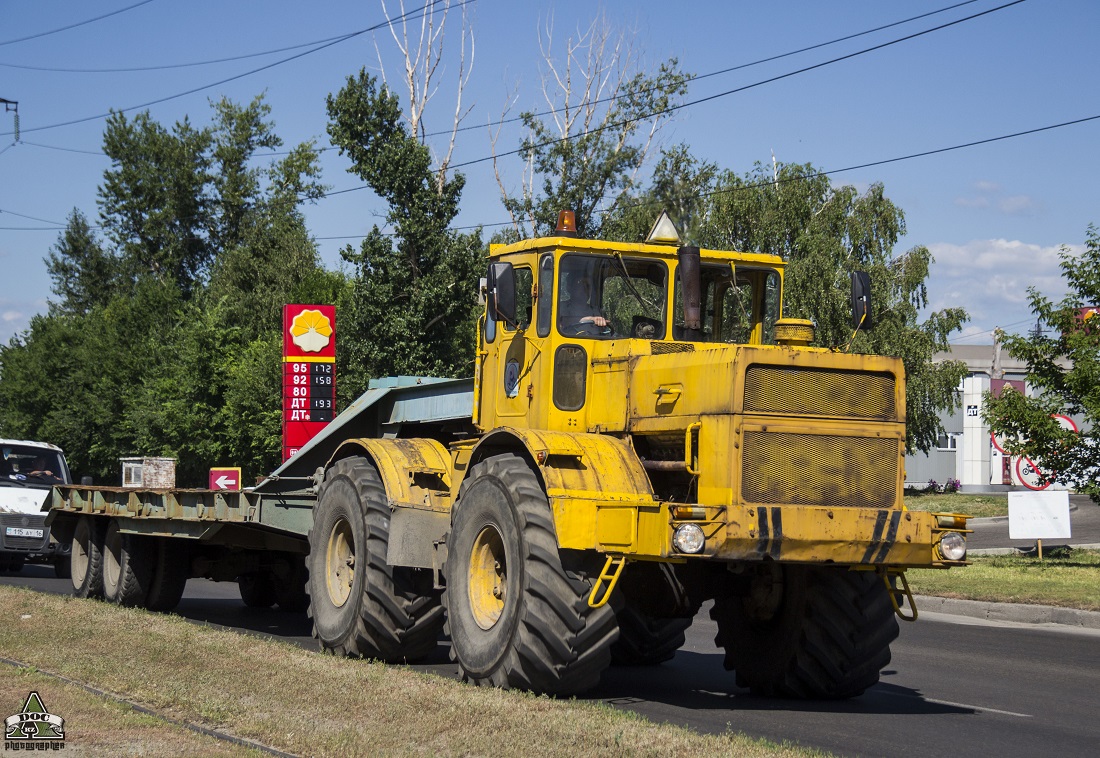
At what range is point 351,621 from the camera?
1160cm

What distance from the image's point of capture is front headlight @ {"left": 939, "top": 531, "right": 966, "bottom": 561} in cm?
922

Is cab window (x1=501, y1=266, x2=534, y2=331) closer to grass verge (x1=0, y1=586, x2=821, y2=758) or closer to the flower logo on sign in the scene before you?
grass verge (x1=0, y1=586, x2=821, y2=758)

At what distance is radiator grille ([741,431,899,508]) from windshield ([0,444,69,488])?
53.6ft

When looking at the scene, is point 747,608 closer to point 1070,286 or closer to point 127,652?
point 127,652

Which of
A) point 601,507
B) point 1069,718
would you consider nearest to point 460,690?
point 601,507

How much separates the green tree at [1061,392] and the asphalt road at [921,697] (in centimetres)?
777

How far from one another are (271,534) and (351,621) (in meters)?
2.91

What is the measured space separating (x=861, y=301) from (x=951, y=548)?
6.50 feet

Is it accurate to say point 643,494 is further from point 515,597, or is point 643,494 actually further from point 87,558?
point 87,558

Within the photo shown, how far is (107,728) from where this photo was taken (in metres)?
7.75

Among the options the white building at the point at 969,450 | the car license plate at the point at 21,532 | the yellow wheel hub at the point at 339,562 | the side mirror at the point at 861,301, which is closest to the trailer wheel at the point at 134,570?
the yellow wheel hub at the point at 339,562

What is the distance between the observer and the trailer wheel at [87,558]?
17.1 m

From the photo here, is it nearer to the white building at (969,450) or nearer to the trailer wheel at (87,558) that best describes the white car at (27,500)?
the trailer wheel at (87,558)

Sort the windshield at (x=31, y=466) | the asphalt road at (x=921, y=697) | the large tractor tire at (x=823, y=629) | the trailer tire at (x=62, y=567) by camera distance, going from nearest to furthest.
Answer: the asphalt road at (x=921, y=697) < the large tractor tire at (x=823, y=629) < the windshield at (x=31, y=466) < the trailer tire at (x=62, y=567)
